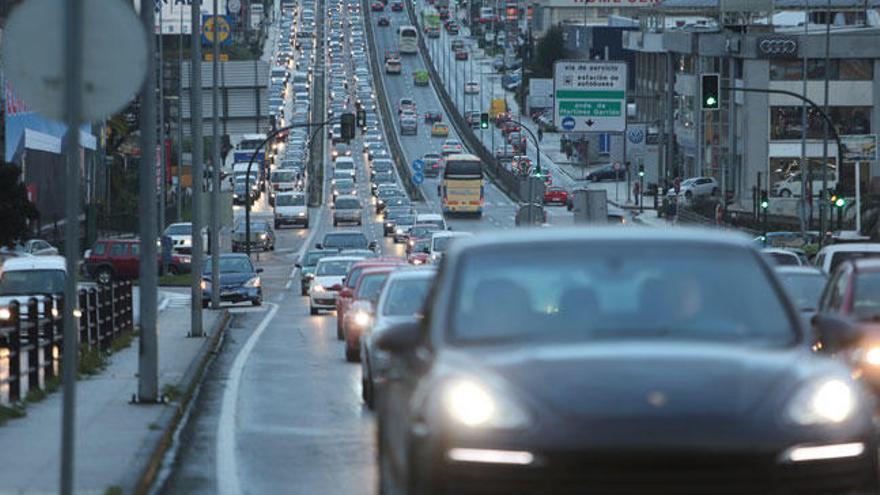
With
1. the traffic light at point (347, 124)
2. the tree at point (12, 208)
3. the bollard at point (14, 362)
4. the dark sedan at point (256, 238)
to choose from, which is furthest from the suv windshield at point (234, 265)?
the bollard at point (14, 362)

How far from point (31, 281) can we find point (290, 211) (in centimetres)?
6526

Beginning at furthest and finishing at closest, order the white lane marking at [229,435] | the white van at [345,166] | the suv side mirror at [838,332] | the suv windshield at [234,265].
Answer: the white van at [345,166]
the suv windshield at [234,265]
the white lane marking at [229,435]
the suv side mirror at [838,332]

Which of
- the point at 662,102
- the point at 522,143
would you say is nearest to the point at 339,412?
the point at 662,102

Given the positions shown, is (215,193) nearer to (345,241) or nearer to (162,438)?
(345,241)

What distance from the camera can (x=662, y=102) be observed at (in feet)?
456

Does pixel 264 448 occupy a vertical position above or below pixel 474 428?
below

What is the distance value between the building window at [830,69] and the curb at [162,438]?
8232cm

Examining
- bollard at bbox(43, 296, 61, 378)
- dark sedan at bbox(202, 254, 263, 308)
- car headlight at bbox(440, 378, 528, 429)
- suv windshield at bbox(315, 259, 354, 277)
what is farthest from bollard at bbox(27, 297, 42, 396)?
dark sedan at bbox(202, 254, 263, 308)

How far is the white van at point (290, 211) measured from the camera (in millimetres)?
105250

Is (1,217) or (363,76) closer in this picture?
(1,217)

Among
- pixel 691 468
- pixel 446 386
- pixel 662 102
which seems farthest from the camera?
pixel 662 102

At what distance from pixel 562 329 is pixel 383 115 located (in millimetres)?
165087

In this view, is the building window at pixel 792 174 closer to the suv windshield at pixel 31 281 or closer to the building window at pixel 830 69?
the building window at pixel 830 69

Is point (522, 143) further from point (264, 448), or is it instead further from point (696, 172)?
point (264, 448)
